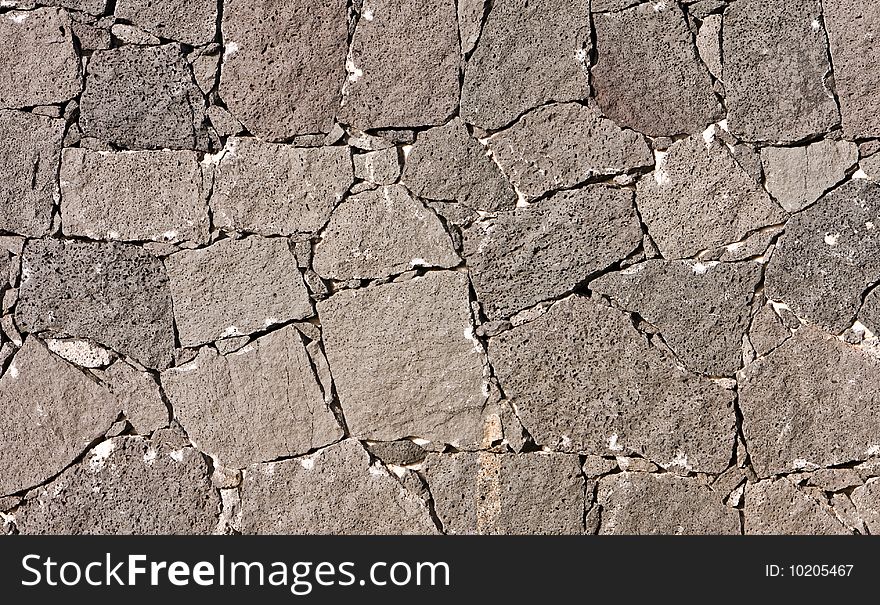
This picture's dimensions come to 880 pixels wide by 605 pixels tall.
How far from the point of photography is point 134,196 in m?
2.80

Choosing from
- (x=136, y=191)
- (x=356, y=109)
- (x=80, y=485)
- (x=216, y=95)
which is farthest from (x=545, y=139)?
(x=80, y=485)

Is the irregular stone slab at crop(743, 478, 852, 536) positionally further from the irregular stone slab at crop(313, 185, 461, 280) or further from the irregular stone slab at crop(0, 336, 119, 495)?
the irregular stone slab at crop(0, 336, 119, 495)

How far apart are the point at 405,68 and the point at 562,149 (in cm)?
53

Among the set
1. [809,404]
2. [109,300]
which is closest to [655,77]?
[809,404]

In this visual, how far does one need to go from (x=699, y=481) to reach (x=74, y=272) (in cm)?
200

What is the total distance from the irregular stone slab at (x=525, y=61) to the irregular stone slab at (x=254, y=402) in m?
0.91

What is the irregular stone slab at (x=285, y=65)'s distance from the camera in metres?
2.76

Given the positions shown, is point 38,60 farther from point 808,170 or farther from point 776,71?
point 808,170

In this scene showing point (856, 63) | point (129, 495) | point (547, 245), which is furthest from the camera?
point (129, 495)

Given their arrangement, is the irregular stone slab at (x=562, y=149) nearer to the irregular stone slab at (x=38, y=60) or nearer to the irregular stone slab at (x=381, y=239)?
the irregular stone slab at (x=381, y=239)

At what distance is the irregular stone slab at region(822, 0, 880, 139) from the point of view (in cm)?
257

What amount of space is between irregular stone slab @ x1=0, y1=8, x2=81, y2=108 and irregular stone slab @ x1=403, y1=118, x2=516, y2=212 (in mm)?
1129

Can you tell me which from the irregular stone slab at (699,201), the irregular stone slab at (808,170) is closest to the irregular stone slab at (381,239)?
the irregular stone slab at (699,201)

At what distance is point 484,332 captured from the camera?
270 centimetres
